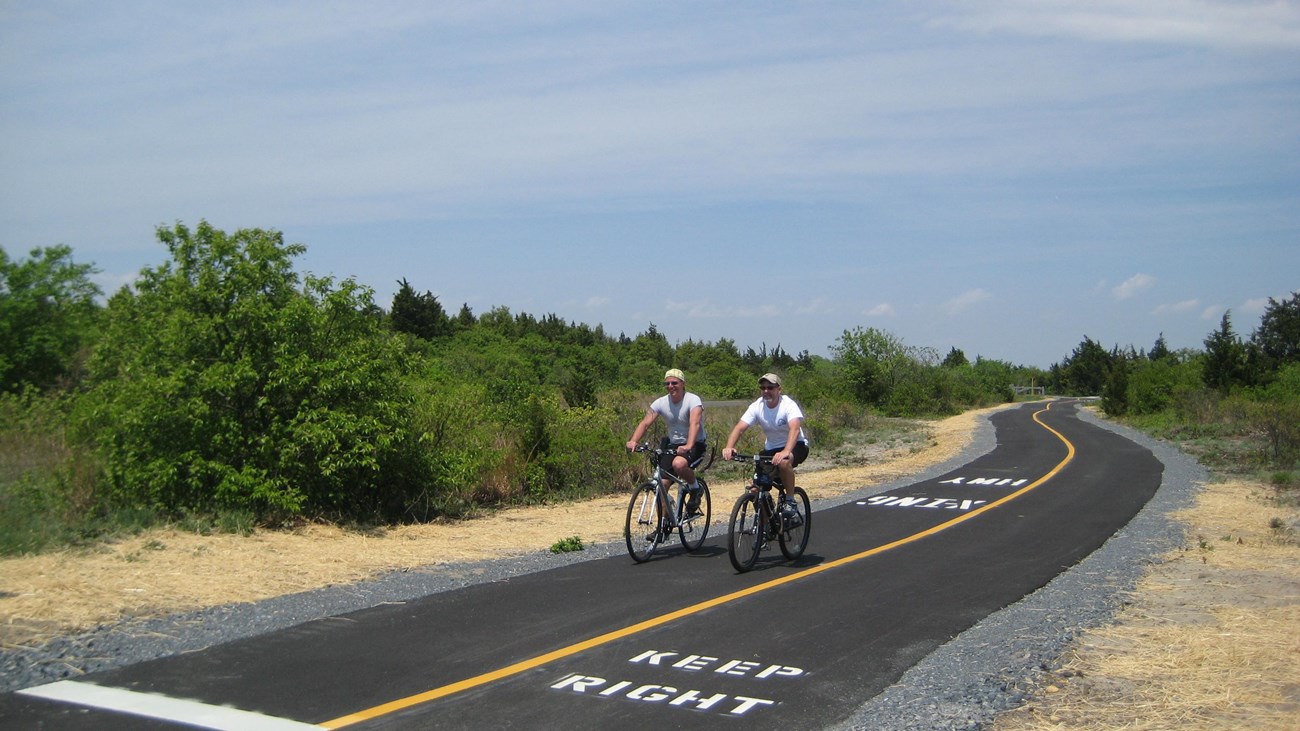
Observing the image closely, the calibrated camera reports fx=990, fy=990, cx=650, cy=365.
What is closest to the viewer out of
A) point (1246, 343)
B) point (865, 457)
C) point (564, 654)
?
point (564, 654)

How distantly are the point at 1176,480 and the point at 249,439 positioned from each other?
19376 millimetres

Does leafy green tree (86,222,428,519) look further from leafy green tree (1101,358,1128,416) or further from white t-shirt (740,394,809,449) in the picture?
leafy green tree (1101,358,1128,416)

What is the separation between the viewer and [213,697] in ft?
19.5

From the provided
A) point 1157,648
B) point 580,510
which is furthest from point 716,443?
point 1157,648

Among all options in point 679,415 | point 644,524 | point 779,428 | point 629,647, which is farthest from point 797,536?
point 629,647

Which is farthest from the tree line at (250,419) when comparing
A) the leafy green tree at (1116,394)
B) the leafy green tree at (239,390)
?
the leafy green tree at (1116,394)

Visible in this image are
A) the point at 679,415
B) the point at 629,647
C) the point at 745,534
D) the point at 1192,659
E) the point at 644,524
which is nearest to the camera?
the point at 1192,659

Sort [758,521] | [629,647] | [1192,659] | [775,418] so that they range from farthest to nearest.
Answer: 1. [775,418]
2. [758,521]
3. [629,647]
4. [1192,659]

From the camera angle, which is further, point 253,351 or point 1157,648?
point 253,351

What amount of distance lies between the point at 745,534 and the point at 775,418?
1.30 metres

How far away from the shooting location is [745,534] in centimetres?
1049

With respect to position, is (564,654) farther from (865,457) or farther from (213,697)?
(865,457)

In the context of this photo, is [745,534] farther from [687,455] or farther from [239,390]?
[239,390]

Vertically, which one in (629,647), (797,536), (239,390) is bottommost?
(629,647)
